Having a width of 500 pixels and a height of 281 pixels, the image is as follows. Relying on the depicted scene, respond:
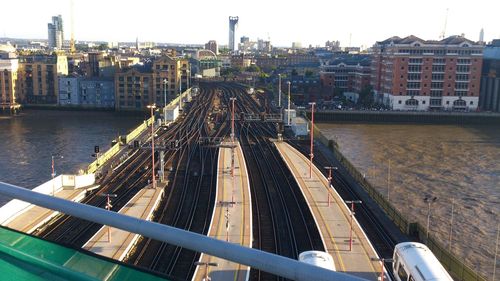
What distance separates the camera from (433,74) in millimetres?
38031

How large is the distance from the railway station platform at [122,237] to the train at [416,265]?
5156mm

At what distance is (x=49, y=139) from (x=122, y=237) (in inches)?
723

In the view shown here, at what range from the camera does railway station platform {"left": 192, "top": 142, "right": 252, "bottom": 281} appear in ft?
31.1

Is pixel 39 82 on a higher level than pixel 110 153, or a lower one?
higher

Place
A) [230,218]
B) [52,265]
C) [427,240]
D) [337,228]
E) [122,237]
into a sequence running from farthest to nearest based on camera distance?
[230,218], [337,228], [427,240], [122,237], [52,265]

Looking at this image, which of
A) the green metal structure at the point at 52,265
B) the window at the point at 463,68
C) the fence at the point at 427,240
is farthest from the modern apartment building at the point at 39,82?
the green metal structure at the point at 52,265

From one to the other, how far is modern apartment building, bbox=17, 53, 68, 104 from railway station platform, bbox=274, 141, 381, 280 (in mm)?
32451

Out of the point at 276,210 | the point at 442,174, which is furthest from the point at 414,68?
the point at 276,210

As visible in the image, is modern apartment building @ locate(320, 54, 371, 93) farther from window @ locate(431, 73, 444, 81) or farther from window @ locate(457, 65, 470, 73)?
window @ locate(457, 65, 470, 73)

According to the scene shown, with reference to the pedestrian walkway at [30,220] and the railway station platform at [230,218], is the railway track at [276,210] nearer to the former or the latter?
the railway station platform at [230,218]

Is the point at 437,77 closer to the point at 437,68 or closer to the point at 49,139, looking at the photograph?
the point at 437,68

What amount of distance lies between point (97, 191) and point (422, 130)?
77.3ft

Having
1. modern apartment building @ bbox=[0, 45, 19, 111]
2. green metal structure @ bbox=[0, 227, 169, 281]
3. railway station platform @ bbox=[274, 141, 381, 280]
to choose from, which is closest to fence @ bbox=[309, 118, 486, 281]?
railway station platform @ bbox=[274, 141, 381, 280]

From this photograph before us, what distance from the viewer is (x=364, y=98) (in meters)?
41.7
